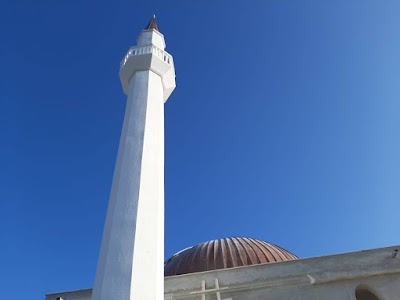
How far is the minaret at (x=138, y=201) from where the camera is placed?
7.11m

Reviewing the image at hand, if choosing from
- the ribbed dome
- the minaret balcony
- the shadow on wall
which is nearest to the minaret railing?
the minaret balcony

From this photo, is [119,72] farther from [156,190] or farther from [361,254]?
[361,254]

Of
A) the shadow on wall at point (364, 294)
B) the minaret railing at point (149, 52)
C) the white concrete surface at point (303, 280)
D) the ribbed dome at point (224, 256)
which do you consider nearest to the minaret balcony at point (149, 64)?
the minaret railing at point (149, 52)

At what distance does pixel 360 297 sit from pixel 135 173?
7.04 metres

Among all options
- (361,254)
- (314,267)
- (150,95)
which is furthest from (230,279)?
(150,95)

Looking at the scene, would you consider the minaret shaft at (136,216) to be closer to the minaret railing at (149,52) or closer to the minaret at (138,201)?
the minaret at (138,201)

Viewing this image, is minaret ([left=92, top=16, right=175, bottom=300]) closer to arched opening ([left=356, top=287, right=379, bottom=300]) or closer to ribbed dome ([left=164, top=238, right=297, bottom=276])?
ribbed dome ([left=164, top=238, right=297, bottom=276])

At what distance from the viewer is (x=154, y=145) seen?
9.70 metres

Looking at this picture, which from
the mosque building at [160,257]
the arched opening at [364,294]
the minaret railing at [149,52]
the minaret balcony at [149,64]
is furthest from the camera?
the minaret railing at [149,52]

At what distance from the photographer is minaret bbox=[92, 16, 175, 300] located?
7107mm

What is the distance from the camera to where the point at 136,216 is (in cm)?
805

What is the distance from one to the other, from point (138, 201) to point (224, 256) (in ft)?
18.2

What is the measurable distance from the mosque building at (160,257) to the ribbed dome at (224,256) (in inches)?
1.3

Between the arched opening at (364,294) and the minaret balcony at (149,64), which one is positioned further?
the minaret balcony at (149,64)
